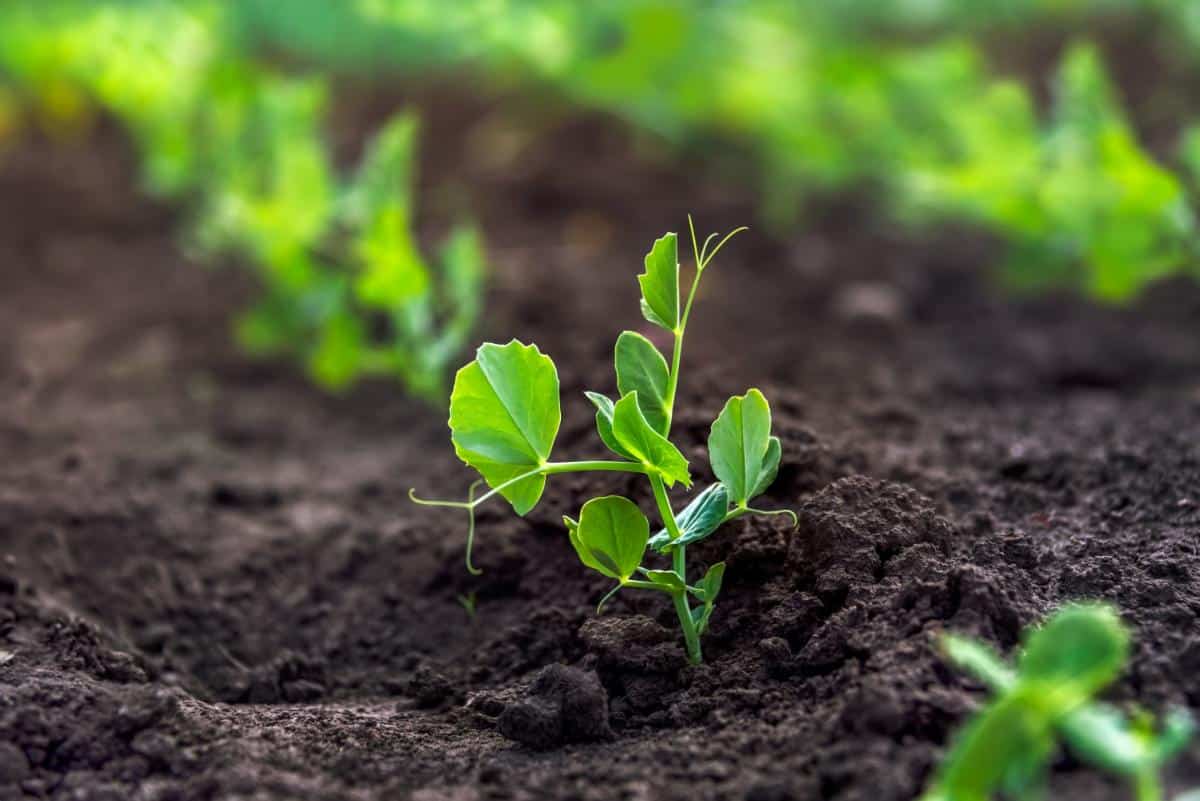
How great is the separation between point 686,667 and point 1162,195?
1.40m

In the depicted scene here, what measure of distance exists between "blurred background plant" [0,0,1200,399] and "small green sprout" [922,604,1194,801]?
155cm

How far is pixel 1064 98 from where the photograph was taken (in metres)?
2.72

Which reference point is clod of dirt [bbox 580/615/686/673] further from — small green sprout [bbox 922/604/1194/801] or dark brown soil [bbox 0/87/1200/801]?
small green sprout [bbox 922/604/1194/801]

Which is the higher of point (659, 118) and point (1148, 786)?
point (659, 118)

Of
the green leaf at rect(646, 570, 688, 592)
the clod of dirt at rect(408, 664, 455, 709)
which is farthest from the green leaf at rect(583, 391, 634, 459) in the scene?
the clod of dirt at rect(408, 664, 455, 709)

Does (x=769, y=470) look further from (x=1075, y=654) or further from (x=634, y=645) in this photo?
(x=1075, y=654)

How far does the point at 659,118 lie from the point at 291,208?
5.00 ft

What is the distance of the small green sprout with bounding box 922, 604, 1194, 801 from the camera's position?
3.19 ft

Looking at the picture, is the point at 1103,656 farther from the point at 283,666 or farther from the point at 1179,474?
the point at 283,666

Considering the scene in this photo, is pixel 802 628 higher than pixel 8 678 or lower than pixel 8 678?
higher

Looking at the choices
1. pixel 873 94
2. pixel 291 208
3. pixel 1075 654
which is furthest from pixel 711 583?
pixel 873 94

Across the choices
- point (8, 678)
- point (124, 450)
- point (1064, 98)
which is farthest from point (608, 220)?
point (8, 678)

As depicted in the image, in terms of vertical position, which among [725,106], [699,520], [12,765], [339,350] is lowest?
[12,765]

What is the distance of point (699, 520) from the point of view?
1.39 meters
